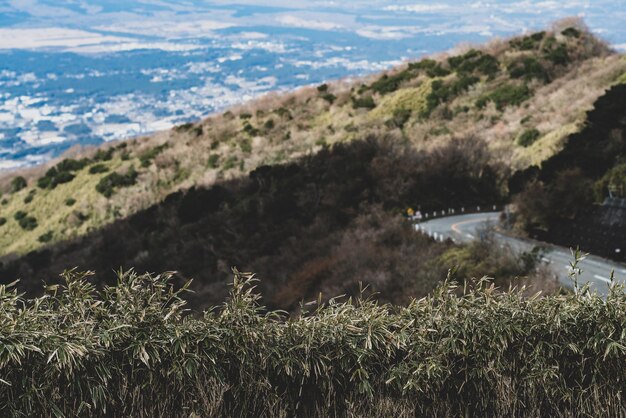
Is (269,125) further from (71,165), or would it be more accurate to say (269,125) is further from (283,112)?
(71,165)

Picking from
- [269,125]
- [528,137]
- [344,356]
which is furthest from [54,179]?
[344,356]

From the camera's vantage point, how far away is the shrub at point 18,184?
4203 cm

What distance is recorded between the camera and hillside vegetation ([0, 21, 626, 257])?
114ft

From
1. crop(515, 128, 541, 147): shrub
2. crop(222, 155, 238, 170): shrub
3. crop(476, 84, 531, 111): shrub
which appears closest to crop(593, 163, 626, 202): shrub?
crop(515, 128, 541, 147): shrub

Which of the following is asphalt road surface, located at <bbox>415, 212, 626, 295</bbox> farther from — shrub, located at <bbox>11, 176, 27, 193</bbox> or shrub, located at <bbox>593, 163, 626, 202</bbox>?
shrub, located at <bbox>11, 176, 27, 193</bbox>

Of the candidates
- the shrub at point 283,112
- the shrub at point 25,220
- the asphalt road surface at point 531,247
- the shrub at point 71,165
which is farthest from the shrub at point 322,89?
the asphalt road surface at point 531,247

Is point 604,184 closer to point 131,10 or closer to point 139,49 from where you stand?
point 139,49

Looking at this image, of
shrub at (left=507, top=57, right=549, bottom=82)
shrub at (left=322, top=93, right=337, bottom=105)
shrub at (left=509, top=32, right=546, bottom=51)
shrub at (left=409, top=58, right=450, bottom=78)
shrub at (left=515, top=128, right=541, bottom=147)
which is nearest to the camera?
shrub at (left=515, top=128, right=541, bottom=147)

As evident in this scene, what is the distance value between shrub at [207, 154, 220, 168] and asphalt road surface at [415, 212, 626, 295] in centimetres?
1434

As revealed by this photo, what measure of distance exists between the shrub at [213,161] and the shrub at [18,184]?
11.0 m

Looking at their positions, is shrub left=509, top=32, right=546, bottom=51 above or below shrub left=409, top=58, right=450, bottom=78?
above

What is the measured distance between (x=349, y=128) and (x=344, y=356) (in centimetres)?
3434

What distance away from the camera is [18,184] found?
139 ft

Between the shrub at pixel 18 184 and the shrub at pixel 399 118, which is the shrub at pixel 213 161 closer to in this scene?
the shrub at pixel 399 118
